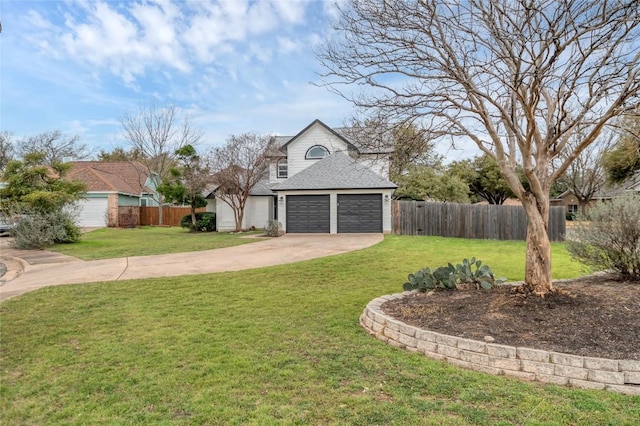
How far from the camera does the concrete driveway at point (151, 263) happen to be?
28.5 feet

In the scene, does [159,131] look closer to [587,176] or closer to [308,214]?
[308,214]

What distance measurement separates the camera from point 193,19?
31.9 feet

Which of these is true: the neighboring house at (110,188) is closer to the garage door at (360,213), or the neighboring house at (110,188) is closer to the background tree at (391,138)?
the garage door at (360,213)

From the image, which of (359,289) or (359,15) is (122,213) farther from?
(359,15)

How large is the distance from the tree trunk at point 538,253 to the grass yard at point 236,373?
203 centimetres

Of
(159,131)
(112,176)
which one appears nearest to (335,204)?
(159,131)

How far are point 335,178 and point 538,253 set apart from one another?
14.7 m

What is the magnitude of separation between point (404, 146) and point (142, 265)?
25.6ft

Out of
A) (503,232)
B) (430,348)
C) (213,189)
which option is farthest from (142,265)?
(503,232)

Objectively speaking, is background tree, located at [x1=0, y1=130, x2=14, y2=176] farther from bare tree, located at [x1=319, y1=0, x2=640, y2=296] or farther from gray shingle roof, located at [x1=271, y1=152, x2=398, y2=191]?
bare tree, located at [x1=319, y1=0, x2=640, y2=296]

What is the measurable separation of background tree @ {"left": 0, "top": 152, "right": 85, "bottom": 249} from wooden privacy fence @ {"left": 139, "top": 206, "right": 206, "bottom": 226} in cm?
1446

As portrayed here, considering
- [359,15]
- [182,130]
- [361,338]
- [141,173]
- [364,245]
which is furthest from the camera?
[141,173]

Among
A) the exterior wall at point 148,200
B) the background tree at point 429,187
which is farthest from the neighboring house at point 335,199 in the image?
the exterior wall at point 148,200

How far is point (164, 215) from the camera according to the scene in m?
31.6
